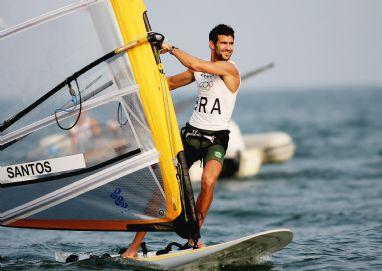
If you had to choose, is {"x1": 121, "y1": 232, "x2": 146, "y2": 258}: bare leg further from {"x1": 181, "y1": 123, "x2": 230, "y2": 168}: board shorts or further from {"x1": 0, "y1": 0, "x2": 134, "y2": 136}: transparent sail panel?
{"x1": 0, "y1": 0, "x2": 134, "y2": 136}: transparent sail panel

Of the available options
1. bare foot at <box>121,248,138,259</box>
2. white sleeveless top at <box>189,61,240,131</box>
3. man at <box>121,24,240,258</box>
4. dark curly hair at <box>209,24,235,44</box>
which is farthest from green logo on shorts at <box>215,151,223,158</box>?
bare foot at <box>121,248,138,259</box>

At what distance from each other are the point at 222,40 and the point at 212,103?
54 centimetres

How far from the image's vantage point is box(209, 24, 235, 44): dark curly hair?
6.91 metres

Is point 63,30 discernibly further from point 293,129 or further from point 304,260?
point 293,129

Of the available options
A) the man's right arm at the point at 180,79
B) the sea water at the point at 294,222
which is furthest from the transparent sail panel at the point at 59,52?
the sea water at the point at 294,222

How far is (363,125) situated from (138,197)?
3342cm

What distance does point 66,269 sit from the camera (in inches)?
292

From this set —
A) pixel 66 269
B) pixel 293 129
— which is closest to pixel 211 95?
pixel 66 269

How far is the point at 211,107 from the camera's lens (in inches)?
280

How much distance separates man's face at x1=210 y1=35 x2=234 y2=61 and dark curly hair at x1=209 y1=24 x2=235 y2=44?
0.03 metres

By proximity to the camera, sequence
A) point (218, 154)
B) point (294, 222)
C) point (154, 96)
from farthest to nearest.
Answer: point (294, 222), point (218, 154), point (154, 96)

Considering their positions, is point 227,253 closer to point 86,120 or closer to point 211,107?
point 211,107

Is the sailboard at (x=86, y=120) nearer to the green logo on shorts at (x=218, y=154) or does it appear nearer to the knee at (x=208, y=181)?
the knee at (x=208, y=181)

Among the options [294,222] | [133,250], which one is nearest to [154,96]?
[133,250]
